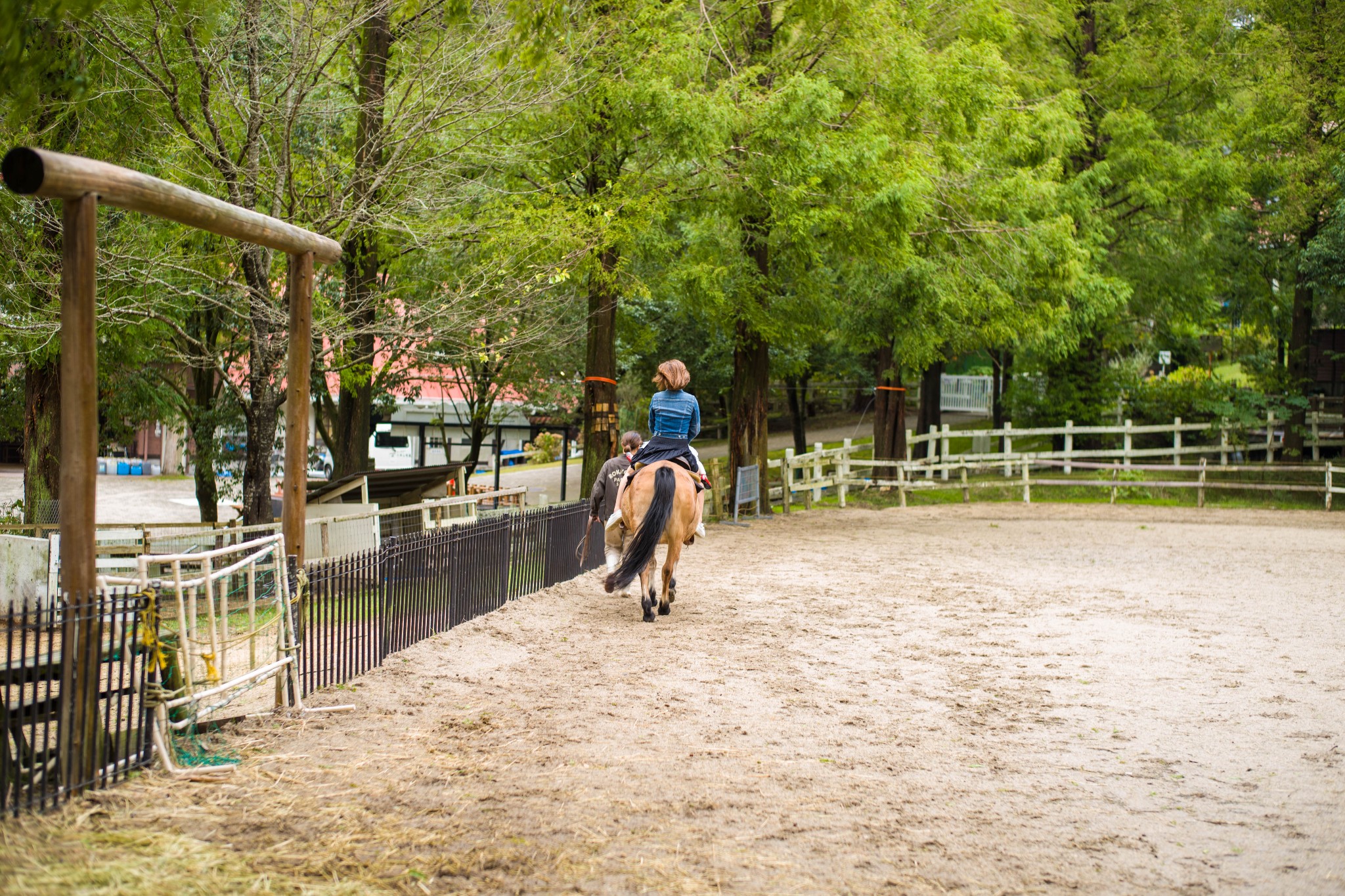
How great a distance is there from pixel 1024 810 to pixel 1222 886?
41.3 inches

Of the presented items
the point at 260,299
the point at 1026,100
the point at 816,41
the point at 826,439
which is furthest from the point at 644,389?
the point at 260,299

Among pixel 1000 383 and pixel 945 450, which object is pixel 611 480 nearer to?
pixel 945 450

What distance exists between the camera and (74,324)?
5395 millimetres

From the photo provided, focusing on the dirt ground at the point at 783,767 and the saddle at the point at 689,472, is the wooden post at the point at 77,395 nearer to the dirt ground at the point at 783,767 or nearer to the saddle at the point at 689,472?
the dirt ground at the point at 783,767

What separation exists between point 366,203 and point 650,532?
6271 mm

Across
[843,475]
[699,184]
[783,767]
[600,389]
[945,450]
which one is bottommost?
[783,767]

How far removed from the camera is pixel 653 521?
10.4m

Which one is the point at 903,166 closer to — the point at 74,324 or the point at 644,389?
the point at 74,324

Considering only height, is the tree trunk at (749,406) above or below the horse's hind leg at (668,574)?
above

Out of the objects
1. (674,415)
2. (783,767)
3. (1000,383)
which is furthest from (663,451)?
(1000,383)

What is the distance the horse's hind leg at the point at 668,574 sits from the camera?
438 inches

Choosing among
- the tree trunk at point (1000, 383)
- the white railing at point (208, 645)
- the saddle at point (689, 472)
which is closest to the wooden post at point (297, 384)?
the white railing at point (208, 645)

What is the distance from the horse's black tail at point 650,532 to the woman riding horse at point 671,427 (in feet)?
1.12

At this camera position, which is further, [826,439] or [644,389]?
[826,439]
